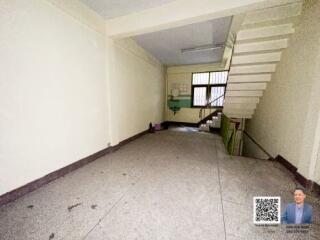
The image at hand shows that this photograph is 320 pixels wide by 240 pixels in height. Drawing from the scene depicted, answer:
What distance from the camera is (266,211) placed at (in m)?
1.48

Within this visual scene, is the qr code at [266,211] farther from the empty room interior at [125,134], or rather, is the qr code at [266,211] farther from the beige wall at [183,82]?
the beige wall at [183,82]

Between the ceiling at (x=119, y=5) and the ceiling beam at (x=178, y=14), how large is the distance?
0.08 meters

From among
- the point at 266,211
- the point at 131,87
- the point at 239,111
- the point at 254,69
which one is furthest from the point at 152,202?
the point at 239,111

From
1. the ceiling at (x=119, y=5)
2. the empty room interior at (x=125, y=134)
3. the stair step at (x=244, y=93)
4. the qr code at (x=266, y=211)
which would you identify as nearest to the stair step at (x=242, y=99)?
the stair step at (x=244, y=93)

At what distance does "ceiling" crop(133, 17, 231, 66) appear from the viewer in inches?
130

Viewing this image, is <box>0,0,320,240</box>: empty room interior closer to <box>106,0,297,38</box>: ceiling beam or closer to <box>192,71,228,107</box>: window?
<box>106,0,297,38</box>: ceiling beam

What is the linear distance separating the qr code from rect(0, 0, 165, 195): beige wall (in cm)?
271

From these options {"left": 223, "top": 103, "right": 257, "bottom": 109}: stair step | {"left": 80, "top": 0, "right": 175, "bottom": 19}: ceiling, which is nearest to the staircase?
{"left": 223, "top": 103, "right": 257, "bottom": 109}: stair step

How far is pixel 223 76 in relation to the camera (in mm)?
6668

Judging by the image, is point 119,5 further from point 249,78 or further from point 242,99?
point 242,99

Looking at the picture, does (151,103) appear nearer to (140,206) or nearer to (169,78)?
(169,78)

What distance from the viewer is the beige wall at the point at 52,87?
1736mm

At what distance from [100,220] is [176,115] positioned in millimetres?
6371

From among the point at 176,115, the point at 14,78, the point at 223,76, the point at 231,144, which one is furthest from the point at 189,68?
the point at 14,78
